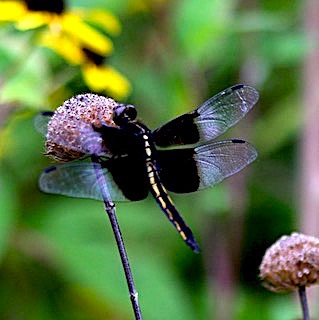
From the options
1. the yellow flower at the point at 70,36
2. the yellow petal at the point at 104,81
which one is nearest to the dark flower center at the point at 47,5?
the yellow flower at the point at 70,36

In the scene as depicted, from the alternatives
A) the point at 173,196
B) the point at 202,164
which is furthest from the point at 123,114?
the point at 173,196

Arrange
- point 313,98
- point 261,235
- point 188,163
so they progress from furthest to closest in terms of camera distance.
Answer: point 261,235, point 313,98, point 188,163

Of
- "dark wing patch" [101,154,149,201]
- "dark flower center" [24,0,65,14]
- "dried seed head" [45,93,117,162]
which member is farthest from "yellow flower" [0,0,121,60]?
"dried seed head" [45,93,117,162]

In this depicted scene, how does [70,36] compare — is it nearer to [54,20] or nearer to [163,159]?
[54,20]

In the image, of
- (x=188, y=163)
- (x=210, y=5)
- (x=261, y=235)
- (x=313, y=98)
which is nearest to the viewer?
(x=188, y=163)

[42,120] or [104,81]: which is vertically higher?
[104,81]

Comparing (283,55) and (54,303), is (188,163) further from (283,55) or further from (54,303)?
(54,303)

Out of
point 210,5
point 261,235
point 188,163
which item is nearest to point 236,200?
point 261,235
